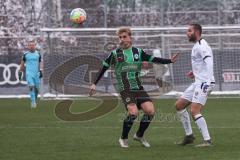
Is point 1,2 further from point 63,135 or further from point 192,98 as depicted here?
point 192,98

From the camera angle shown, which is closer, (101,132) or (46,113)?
(101,132)

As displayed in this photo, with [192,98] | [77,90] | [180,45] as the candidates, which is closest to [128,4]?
[180,45]

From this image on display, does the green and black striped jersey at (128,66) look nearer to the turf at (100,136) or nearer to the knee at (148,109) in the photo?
the knee at (148,109)

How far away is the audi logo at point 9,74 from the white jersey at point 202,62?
18.6 m

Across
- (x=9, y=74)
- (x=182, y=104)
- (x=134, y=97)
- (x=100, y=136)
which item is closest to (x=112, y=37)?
(x=9, y=74)

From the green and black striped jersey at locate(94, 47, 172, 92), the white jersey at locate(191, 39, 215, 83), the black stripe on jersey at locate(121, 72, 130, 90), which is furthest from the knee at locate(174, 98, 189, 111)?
the black stripe on jersey at locate(121, 72, 130, 90)

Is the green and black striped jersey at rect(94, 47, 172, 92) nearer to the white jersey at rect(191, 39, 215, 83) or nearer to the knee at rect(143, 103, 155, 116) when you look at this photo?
the knee at rect(143, 103, 155, 116)

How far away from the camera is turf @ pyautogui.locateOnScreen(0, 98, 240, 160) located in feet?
39.2

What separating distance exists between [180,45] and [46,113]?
394 inches

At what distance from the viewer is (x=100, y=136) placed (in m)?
15.3

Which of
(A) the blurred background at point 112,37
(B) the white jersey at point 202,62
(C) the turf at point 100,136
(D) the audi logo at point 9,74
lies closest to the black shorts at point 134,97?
(C) the turf at point 100,136

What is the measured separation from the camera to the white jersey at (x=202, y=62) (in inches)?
514

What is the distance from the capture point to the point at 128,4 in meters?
35.3

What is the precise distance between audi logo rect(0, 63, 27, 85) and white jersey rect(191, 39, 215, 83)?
61.0ft
